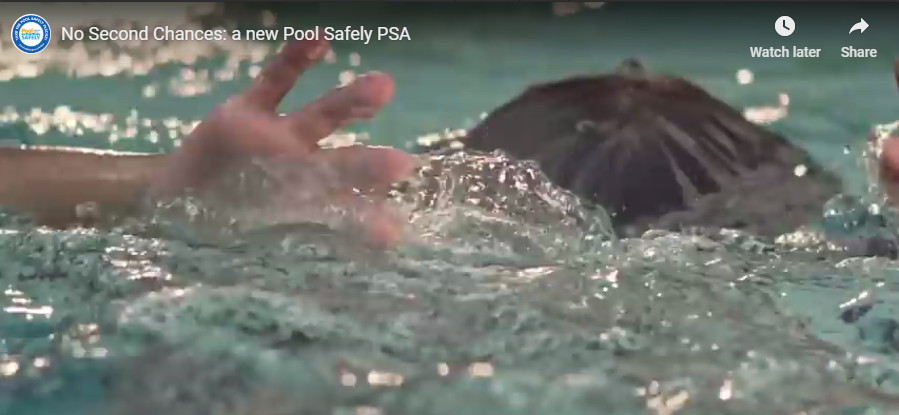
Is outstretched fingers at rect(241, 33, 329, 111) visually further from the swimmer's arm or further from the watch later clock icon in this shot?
the watch later clock icon

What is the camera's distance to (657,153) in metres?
1.07

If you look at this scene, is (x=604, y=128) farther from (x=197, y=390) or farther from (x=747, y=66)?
(x=197, y=390)

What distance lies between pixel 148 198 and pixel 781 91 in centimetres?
79

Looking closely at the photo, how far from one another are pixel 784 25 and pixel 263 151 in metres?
0.62

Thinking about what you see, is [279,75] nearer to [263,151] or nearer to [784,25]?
[263,151]

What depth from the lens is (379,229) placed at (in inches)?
34.2

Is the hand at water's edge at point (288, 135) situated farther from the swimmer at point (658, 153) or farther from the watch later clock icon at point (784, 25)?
the watch later clock icon at point (784, 25)

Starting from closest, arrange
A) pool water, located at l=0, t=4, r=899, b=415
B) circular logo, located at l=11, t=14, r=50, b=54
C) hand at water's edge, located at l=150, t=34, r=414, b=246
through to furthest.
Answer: pool water, located at l=0, t=4, r=899, b=415 → hand at water's edge, located at l=150, t=34, r=414, b=246 → circular logo, located at l=11, t=14, r=50, b=54

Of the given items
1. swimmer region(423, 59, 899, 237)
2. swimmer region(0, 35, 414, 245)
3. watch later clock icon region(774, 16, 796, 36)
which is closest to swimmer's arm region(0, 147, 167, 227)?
swimmer region(0, 35, 414, 245)

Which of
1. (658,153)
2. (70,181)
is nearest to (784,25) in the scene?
(658,153)

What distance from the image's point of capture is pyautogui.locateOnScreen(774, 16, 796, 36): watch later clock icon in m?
1.05

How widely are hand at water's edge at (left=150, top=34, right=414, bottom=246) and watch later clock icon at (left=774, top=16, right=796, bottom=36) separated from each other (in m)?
0.48

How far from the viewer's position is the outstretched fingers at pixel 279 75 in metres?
0.87

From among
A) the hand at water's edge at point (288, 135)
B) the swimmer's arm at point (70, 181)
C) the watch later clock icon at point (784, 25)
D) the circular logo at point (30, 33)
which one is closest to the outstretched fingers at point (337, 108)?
the hand at water's edge at point (288, 135)
